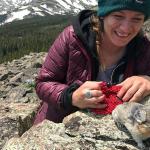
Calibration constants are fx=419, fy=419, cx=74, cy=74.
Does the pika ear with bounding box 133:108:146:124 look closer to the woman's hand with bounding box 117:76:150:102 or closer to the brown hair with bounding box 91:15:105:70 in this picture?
the woman's hand with bounding box 117:76:150:102

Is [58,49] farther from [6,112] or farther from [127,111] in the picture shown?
[6,112]

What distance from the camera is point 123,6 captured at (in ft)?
18.1

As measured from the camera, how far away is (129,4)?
5.51 m

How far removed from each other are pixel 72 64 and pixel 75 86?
44 cm

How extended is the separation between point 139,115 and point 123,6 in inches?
60.4

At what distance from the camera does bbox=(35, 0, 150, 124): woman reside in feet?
18.5

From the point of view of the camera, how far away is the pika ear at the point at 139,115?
4.76 metres

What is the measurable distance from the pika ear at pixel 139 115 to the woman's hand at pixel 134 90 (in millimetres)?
483

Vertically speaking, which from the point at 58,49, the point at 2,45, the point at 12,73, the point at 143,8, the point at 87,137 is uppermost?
the point at 143,8

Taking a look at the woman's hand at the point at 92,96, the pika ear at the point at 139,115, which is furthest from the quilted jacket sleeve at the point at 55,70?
the pika ear at the point at 139,115

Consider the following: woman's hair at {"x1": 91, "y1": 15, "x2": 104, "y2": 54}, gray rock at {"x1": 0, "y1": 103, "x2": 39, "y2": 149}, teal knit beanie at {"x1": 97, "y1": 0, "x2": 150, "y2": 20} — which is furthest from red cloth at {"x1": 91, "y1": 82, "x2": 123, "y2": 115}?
gray rock at {"x1": 0, "y1": 103, "x2": 39, "y2": 149}

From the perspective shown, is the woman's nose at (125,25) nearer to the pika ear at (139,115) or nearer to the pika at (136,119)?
the pika at (136,119)

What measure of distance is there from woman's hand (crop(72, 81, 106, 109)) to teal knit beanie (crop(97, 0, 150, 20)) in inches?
41.3

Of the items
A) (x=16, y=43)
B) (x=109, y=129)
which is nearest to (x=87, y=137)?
(x=109, y=129)
